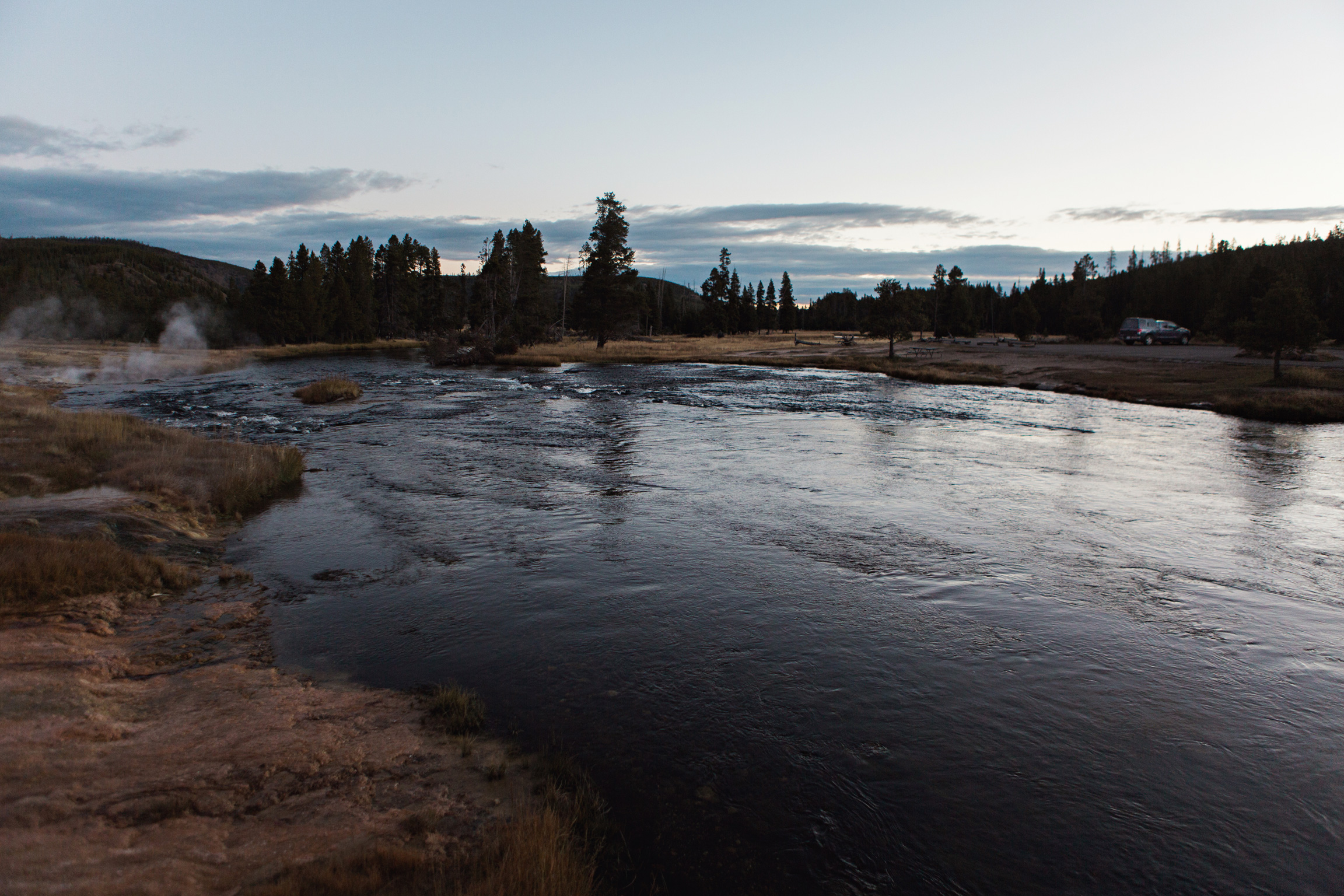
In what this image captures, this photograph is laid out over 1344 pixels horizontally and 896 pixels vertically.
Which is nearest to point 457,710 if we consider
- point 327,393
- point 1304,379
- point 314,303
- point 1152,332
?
point 327,393

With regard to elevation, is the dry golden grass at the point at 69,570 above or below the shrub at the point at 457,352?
below

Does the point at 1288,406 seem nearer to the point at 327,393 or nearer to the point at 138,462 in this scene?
the point at 138,462

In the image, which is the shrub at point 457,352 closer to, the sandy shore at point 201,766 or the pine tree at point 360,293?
the pine tree at point 360,293

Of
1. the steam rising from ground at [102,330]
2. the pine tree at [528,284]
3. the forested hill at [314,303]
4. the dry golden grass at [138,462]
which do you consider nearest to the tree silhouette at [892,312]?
the forested hill at [314,303]

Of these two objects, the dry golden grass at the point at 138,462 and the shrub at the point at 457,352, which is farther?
the shrub at the point at 457,352

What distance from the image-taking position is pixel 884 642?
8.18 metres

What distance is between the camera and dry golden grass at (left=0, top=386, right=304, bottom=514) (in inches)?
501

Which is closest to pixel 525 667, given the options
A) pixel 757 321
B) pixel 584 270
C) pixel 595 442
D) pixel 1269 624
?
pixel 1269 624

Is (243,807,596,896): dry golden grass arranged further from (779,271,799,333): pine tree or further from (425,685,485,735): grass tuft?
(779,271,799,333): pine tree

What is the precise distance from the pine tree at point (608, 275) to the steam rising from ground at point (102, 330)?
1293 inches

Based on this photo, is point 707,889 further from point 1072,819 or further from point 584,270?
point 584,270

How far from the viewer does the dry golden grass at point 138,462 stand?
41.8 ft

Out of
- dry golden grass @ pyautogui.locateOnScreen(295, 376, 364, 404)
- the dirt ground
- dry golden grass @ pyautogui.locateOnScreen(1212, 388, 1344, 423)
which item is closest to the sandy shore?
the dirt ground

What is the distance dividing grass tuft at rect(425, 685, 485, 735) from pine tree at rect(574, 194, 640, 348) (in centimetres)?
6450
